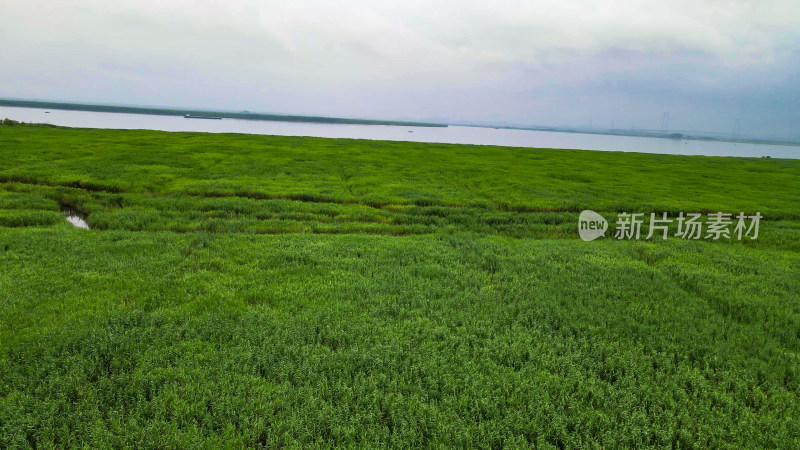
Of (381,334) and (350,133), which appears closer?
(381,334)

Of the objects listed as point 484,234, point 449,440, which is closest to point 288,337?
point 449,440

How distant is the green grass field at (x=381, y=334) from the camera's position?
16.9 ft

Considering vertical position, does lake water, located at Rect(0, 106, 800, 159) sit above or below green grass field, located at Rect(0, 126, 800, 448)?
above

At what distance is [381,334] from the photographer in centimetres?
717

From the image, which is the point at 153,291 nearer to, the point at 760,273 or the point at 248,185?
the point at 248,185

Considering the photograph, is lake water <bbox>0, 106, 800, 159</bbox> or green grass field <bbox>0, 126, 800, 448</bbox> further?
lake water <bbox>0, 106, 800, 159</bbox>

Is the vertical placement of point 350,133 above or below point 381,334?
above

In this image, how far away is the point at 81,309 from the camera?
24.5ft

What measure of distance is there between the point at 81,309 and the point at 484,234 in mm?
11938

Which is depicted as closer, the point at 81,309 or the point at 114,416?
the point at 114,416

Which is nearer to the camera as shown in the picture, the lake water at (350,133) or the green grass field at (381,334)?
the green grass field at (381,334)

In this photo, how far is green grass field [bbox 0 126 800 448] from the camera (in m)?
5.16

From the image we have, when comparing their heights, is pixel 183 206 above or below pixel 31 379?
above

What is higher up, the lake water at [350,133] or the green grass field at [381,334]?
the lake water at [350,133]
